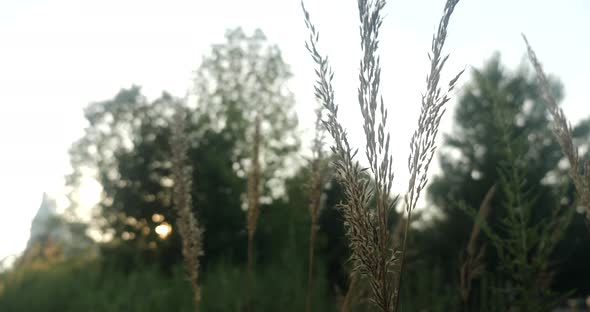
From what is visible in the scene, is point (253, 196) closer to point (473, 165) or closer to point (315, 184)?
point (315, 184)

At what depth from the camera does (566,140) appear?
2113 mm

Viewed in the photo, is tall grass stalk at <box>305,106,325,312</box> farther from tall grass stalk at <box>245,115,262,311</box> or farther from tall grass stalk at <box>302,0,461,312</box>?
tall grass stalk at <box>302,0,461,312</box>

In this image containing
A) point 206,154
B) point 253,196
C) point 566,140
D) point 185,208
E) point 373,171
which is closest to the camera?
point 373,171

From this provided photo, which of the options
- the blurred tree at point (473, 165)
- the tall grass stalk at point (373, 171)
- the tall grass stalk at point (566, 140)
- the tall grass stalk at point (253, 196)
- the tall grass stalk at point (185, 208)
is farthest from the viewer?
the blurred tree at point (473, 165)

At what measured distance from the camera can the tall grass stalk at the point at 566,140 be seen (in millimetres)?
2047

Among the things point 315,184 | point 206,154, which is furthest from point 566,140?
point 206,154

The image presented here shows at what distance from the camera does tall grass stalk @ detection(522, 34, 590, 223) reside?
2.05 metres

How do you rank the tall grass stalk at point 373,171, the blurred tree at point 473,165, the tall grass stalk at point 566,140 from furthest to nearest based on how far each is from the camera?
the blurred tree at point 473,165 → the tall grass stalk at point 566,140 → the tall grass stalk at point 373,171

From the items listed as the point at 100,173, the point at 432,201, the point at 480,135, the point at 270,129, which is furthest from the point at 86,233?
the point at 480,135

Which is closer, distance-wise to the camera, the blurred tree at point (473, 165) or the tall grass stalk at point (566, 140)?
the tall grass stalk at point (566, 140)

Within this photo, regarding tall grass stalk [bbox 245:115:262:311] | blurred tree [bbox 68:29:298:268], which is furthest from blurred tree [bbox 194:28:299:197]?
tall grass stalk [bbox 245:115:262:311]

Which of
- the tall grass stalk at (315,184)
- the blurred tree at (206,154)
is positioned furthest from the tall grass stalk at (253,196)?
the blurred tree at (206,154)

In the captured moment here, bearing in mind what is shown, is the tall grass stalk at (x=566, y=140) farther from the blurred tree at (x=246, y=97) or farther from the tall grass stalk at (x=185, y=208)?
the blurred tree at (x=246, y=97)

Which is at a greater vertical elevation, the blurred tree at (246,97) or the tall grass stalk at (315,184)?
the blurred tree at (246,97)
